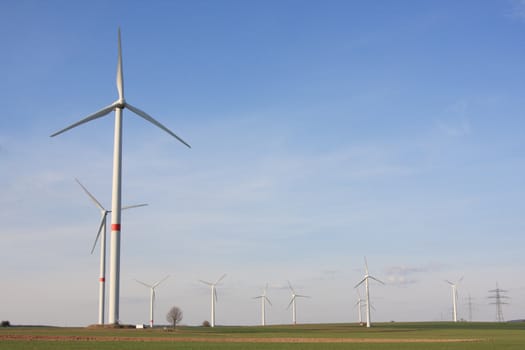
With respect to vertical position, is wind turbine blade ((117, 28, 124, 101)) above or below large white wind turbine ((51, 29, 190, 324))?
above

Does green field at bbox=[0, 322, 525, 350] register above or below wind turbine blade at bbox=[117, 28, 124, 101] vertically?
below

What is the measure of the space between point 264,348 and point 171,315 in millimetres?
104818

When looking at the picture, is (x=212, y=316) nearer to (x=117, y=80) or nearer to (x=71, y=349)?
(x=117, y=80)

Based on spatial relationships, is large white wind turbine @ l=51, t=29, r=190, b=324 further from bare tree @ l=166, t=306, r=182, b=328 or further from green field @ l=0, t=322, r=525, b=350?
bare tree @ l=166, t=306, r=182, b=328

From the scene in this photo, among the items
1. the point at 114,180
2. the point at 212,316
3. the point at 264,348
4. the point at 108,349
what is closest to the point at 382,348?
the point at 264,348

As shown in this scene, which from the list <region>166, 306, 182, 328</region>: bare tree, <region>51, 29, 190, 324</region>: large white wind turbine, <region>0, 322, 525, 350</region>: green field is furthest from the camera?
<region>166, 306, 182, 328</region>: bare tree

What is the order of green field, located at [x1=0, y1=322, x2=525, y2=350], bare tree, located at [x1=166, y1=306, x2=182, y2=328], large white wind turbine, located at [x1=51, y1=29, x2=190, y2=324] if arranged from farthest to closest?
1. bare tree, located at [x1=166, y1=306, x2=182, y2=328]
2. large white wind turbine, located at [x1=51, y1=29, x2=190, y2=324]
3. green field, located at [x1=0, y1=322, x2=525, y2=350]

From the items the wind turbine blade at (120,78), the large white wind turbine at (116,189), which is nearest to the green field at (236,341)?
the large white wind turbine at (116,189)

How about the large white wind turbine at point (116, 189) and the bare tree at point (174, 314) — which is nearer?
the large white wind turbine at point (116, 189)

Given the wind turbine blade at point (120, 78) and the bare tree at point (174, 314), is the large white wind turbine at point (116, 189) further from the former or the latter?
the bare tree at point (174, 314)

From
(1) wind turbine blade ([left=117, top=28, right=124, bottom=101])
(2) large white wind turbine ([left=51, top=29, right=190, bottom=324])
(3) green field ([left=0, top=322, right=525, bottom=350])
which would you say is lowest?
(3) green field ([left=0, top=322, right=525, bottom=350])

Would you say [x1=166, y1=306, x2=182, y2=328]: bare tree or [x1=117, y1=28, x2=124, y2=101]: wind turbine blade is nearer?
[x1=117, y1=28, x2=124, y2=101]: wind turbine blade

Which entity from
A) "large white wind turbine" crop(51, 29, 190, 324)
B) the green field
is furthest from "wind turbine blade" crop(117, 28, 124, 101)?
the green field

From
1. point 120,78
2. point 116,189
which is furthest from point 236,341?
point 120,78
